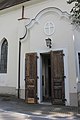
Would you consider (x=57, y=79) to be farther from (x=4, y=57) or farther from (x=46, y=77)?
(x=4, y=57)

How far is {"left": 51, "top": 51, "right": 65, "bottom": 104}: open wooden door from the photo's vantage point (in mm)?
12016

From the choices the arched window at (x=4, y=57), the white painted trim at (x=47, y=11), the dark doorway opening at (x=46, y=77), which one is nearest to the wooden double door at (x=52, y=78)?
the dark doorway opening at (x=46, y=77)

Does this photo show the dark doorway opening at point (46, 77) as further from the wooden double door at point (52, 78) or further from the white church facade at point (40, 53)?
the wooden double door at point (52, 78)

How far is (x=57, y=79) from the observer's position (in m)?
12.3

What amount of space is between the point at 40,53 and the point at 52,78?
72.6 inches

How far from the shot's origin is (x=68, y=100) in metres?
11.8

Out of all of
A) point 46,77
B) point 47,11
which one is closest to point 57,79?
point 46,77

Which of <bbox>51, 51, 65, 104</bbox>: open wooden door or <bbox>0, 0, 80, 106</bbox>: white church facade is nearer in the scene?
<bbox>51, 51, 65, 104</bbox>: open wooden door

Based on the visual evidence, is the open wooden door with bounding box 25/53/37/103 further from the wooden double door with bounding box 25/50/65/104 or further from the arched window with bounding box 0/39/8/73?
the arched window with bounding box 0/39/8/73

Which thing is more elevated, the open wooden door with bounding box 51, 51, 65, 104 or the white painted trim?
the white painted trim

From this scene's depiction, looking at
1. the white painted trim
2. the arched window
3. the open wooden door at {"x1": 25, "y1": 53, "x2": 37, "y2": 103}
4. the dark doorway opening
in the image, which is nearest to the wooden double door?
the open wooden door at {"x1": 25, "y1": 53, "x2": 37, "y2": 103}

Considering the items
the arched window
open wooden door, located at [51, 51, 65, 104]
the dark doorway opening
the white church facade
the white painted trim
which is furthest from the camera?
the arched window

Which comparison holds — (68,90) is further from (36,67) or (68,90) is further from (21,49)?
(21,49)

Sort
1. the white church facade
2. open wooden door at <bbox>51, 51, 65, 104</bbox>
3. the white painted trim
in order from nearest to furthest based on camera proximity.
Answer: open wooden door at <bbox>51, 51, 65, 104</bbox> < the white church facade < the white painted trim
